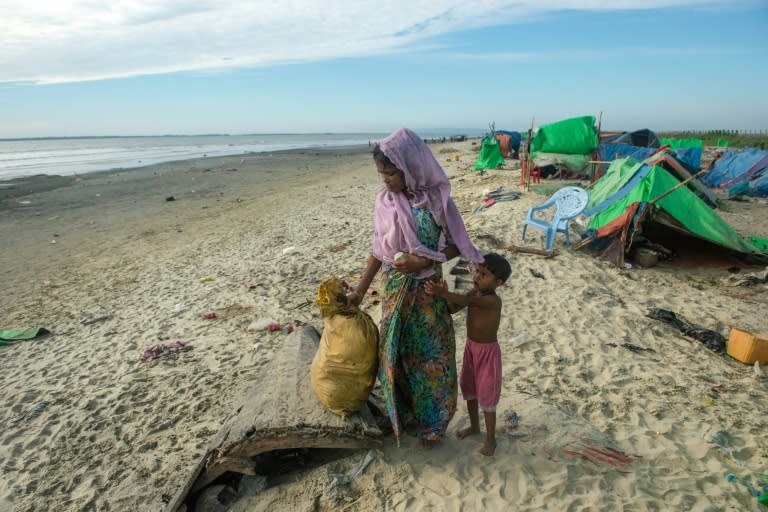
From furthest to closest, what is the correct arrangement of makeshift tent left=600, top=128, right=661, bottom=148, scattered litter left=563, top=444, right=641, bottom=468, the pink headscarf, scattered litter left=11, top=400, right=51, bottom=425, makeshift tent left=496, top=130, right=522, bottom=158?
makeshift tent left=496, top=130, right=522, bottom=158 < makeshift tent left=600, top=128, right=661, bottom=148 < scattered litter left=11, top=400, right=51, bottom=425 < scattered litter left=563, top=444, right=641, bottom=468 < the pink headscarf

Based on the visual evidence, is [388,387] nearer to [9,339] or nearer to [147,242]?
[9,339]

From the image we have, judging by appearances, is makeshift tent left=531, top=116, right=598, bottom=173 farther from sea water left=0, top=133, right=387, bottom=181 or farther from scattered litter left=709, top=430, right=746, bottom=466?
sea water left=0, top=133, right=387, bottom=181

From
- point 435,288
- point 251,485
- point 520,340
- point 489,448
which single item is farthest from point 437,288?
point 520,340

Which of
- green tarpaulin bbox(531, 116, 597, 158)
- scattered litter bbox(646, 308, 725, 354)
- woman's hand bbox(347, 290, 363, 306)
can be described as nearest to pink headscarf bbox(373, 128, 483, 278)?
woman's hand bbox(347, 290, 363, 306)

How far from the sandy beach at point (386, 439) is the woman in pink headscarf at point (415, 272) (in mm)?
404

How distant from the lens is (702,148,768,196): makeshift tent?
13234 mm

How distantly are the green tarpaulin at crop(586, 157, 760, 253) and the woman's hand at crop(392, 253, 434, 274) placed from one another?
19.9 feet

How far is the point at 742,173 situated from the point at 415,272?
1693cm

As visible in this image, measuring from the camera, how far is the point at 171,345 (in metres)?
4.48

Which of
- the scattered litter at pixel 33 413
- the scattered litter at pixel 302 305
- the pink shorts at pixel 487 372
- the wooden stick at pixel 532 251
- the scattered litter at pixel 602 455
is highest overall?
the pink shorts at pixel 487 372

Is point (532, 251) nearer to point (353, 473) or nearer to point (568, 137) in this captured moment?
point (353, 473)

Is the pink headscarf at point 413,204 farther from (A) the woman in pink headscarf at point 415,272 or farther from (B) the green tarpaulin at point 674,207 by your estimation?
(B) the green tarpaulin at point 674,207

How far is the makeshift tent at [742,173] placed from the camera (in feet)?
43.4

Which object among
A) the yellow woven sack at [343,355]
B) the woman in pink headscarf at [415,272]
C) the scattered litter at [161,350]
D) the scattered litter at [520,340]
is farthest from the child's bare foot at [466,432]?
the scattered litter at [161,350]
